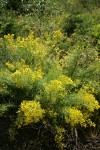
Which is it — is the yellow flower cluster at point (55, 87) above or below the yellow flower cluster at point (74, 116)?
above

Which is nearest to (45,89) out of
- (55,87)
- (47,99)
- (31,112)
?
(47,99)

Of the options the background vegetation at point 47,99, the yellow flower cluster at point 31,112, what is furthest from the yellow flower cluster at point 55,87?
the yellow flower cluster at point 31,112

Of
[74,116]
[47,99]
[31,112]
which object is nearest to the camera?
[31,112]

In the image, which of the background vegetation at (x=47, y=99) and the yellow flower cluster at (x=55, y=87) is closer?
the yellow flower cluster at (x=55, y=87)

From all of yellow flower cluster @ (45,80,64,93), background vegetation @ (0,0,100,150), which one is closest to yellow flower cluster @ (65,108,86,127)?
background vegetation @ (0,0,100,150)

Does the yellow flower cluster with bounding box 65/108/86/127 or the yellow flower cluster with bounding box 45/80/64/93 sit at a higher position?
the yellow flower cluster with bounding box 45/80/64/93

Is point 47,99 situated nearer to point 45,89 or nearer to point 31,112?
point 45,89

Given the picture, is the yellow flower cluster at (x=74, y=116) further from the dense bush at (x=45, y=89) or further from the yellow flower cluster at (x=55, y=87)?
the yellow flower cluster at (x=55, y=87)

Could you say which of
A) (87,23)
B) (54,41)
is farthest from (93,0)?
(54,41)

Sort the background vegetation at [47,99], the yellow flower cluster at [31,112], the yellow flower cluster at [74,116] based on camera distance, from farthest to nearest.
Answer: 1. the background vegetation at [47,99]
2. the yellow flower cluster at [74,116]
3. the yellow flower cluster at [31,112]

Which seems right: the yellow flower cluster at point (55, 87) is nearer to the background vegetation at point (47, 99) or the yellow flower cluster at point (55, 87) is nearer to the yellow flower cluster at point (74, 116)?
the background vegetation at point (47, 99)

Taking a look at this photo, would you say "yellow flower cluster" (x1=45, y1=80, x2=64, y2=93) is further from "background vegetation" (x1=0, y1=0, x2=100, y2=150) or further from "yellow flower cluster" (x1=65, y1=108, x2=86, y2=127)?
"yellow flower cluster" (x1=65, y1=108, x2=86, y2=127)

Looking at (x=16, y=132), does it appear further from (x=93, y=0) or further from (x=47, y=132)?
(x=93, y=0)

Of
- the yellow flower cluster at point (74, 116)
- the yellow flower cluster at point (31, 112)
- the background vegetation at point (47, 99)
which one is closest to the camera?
the yellow flower cluster at point (31, 112)
